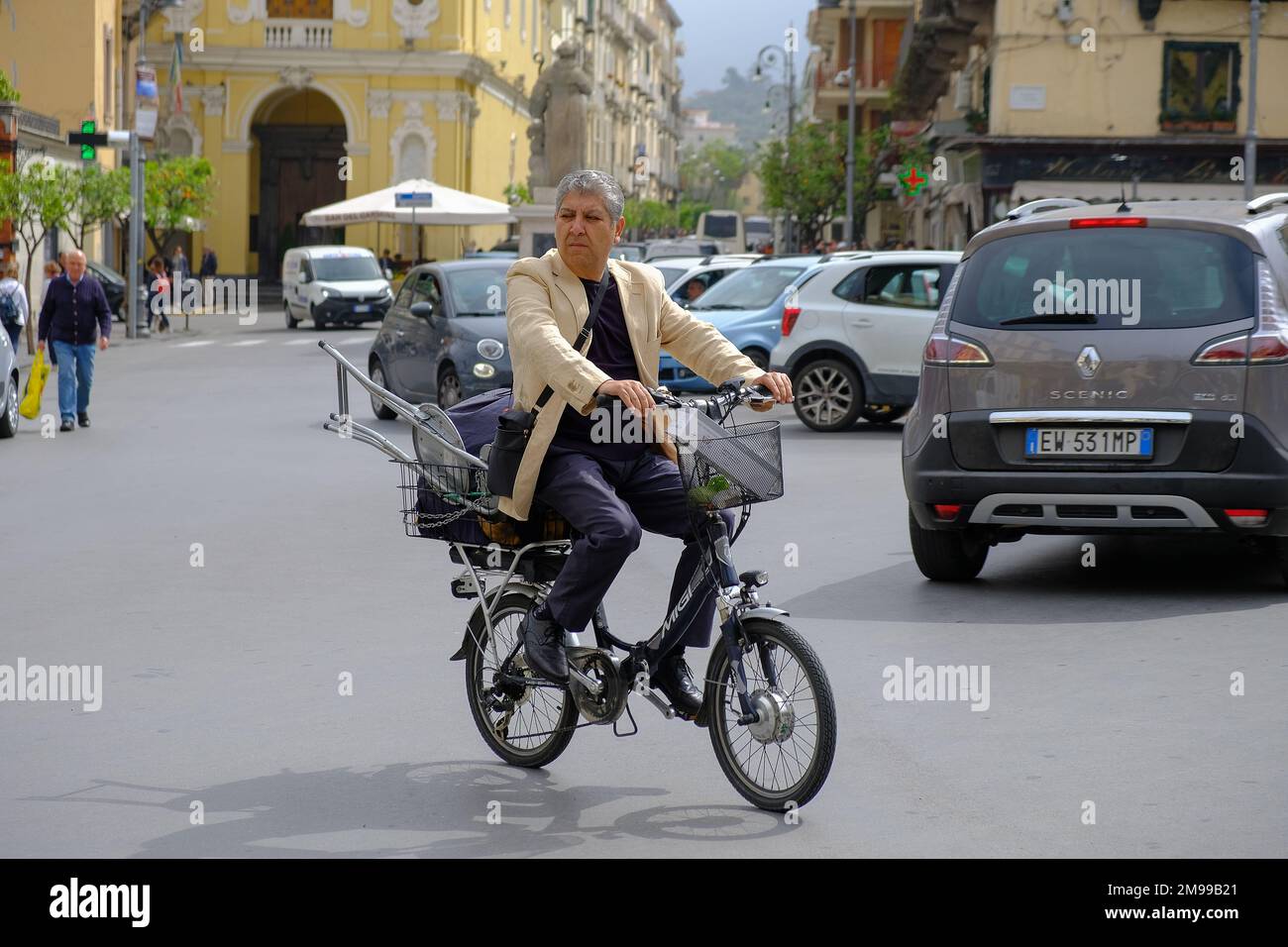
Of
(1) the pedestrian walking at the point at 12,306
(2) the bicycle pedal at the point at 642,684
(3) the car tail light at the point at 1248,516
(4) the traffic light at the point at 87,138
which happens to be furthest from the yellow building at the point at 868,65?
(2) the bicycle pedal at the point at 642,684

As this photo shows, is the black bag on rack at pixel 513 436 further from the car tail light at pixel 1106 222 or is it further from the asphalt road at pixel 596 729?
the car tail light at pixel 1106 222

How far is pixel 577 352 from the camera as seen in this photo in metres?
5.80

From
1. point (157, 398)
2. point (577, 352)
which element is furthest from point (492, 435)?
point (157, 398)

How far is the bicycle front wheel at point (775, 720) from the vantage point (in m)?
5.54

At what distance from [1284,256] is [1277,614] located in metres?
1.77

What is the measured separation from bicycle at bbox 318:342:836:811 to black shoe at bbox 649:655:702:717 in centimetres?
3

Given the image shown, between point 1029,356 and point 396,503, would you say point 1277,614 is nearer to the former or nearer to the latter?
point 1029,356

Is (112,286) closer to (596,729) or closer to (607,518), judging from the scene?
(596,729)

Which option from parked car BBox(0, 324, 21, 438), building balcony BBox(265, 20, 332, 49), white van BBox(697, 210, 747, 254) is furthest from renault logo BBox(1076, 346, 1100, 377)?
white van BBox(697, 210, 747, 254)

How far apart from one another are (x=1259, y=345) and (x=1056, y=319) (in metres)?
0.92

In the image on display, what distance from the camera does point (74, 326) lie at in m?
19.8

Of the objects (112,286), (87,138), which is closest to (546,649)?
(87,138)

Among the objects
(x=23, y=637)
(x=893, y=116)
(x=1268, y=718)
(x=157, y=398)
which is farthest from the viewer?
(x=893, y=116)

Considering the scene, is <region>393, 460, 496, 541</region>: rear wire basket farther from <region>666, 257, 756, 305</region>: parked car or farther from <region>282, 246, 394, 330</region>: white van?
<region>282, 246, 394, 330</region>: white van
